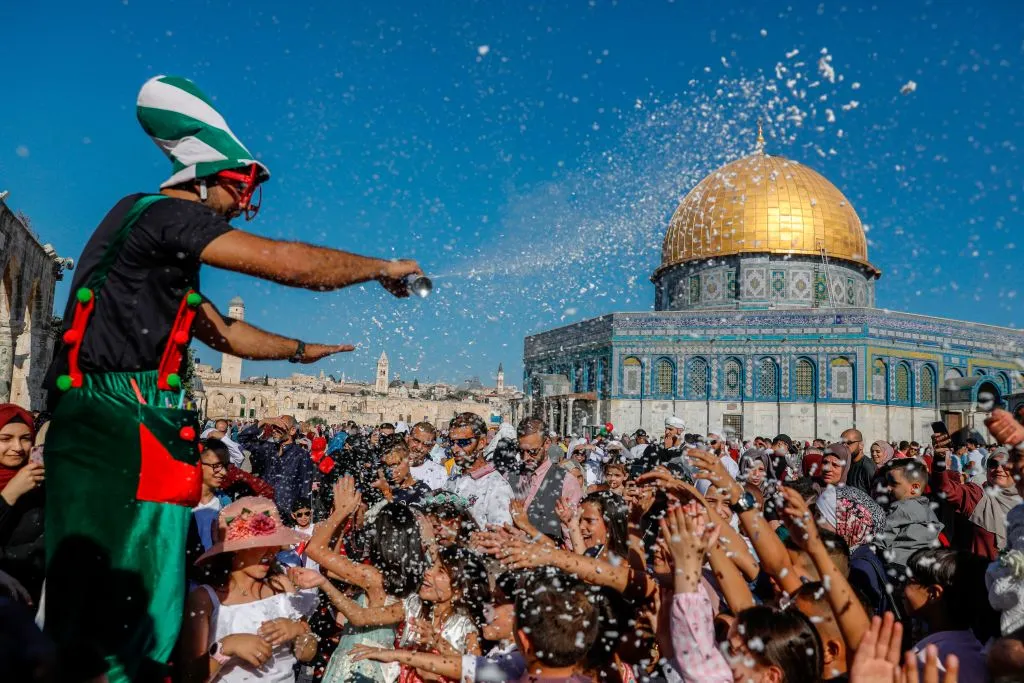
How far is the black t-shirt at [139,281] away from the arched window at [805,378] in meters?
→ 35.9

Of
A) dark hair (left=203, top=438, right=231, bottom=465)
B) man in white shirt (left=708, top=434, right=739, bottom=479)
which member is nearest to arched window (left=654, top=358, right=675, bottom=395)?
man in white shirt (left=708, top=434, right=739, bottom=479)

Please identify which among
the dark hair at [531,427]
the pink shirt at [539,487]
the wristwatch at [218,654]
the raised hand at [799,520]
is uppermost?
the dark hair at [531,427]

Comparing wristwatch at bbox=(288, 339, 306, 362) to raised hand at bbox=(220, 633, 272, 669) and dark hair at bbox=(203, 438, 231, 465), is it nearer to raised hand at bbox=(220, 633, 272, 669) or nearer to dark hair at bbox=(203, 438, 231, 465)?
raised hand at bbox=(220, 633, 272, 669)

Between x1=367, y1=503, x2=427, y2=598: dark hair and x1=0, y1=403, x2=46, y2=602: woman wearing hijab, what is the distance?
1606mm

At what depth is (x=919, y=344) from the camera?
116 ft

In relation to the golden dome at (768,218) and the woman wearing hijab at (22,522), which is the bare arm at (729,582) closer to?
the woman wearing hijab at (22,522)

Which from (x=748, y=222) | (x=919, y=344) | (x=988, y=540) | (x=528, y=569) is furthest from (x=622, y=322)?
(x=528, y=569)

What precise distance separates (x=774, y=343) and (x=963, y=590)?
3390cm

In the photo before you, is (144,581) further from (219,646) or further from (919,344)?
(919,344)

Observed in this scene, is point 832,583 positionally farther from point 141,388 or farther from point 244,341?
point 141,388

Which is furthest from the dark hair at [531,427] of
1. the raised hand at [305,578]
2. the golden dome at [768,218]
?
the golden dome at [768,218]

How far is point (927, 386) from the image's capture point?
116ft

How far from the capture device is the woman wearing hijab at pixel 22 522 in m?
3.55

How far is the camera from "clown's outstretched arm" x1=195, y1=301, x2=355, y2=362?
8.93 ft
